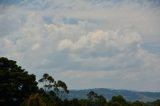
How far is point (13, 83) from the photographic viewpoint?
3273 inches

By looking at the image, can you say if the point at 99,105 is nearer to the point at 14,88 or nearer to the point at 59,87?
the point at 59,87

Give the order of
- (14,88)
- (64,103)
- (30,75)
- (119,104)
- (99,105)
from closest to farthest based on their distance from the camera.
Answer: (14,88)
(30,75)
(64,103)
(119,104)
(99,105)

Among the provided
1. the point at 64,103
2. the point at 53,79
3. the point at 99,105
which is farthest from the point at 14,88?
the point at 99,105

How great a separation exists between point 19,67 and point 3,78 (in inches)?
232

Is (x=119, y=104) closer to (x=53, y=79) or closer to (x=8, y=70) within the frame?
(x=53, y=79)

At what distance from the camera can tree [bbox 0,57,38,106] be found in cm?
8219

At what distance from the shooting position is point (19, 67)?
289 ft

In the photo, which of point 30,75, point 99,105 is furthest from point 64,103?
point 99,105

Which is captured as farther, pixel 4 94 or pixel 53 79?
pixel 53 79

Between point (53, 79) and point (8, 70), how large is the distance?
132 feet

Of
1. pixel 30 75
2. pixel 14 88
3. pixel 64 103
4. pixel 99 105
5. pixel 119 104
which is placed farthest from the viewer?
pixel 99 105

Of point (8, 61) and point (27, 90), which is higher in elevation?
point (8, 61)

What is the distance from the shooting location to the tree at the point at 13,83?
82.2 m

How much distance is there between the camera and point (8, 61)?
86375 millimetres
